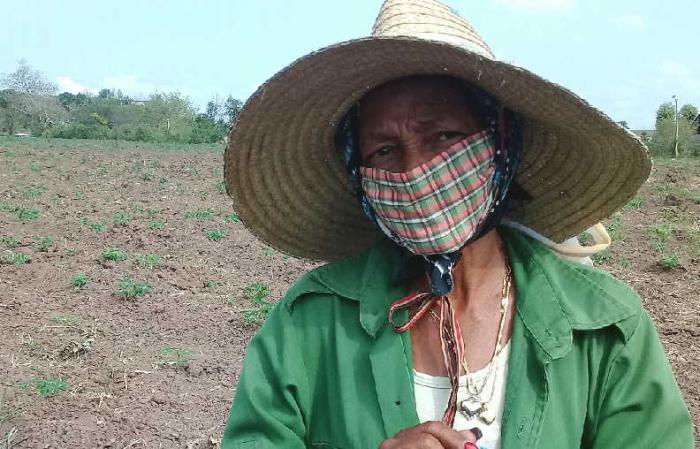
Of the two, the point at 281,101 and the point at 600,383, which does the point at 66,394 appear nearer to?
the point at 281,101

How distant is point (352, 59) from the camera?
61.4 inches

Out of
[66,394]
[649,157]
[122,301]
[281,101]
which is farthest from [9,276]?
[649,157]

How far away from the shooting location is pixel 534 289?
1.60 m

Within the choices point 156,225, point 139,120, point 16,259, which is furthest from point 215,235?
point 139,120

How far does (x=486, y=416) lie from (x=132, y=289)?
5462 mm

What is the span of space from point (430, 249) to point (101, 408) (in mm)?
3444

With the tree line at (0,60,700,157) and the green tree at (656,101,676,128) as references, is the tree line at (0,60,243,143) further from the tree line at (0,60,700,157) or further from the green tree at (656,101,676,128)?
the green tree at (656,101,676,128)

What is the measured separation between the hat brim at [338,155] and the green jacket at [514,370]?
0.95 feet

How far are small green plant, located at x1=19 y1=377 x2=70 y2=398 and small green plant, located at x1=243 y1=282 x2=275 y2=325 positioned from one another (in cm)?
166

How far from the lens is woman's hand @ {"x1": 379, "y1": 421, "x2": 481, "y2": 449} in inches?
52.8

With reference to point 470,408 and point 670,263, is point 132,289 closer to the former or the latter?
point 670,263

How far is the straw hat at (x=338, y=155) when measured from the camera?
1.54m

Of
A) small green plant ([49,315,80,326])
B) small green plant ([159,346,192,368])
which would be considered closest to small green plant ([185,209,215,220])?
small green plant ([49,315,80,326])

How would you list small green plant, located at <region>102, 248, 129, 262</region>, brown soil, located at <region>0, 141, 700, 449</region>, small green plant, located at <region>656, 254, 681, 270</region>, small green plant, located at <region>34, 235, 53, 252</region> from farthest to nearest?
1. small green plant, located at <region>34, 235, 53, 252</region>
2. small green plant, located at <region>102, 248, 129, 262</region>
3. small green plant, located at <region>656, 254, 681, 270</region>
4. brown soil, located at <region>0, 141, 700, 449</region>
